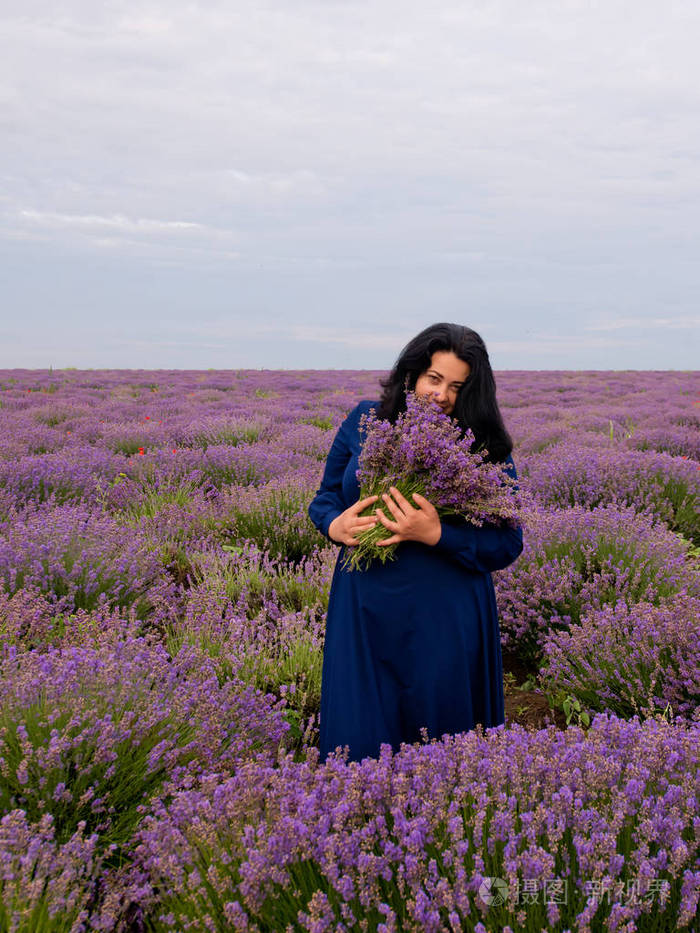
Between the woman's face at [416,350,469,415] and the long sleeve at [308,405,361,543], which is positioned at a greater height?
the woman's face at [416,350,469,415]

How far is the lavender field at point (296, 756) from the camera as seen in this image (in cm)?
122

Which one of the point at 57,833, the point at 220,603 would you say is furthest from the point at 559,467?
the point at 57,833

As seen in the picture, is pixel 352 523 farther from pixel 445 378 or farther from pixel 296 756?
pixel 296 756

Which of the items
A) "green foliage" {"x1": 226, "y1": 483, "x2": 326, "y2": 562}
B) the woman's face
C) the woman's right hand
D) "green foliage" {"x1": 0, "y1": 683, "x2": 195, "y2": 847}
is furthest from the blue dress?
"green foliage" {"x1": 226, "y1": 483, "x2": 326, "y2": 562}

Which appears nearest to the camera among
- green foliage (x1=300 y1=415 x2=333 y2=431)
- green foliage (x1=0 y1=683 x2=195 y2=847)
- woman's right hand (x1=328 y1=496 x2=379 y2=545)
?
green foliage (x1=0 y1=683 x2=195 y2=847)

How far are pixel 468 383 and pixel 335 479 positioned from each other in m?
0.64

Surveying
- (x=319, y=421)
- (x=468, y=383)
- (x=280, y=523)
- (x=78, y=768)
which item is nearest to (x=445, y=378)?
(x=468, y=383)

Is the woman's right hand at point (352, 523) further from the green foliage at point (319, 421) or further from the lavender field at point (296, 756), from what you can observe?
the green foliage at point (319, 421)

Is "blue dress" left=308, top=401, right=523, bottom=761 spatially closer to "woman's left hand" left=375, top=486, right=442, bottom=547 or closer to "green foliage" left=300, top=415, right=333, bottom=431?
"woman's left hand" left=375, top=486, right=442, bottom=547

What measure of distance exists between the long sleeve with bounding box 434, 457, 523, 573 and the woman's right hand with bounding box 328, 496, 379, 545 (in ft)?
0.74

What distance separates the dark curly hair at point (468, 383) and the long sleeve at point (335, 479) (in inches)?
6.3

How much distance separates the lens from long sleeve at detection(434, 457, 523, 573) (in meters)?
1.93

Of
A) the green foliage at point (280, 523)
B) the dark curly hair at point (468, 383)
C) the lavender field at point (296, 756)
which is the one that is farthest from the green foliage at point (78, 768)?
the green foliage at point (280, 523)

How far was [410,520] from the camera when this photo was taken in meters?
1.83
